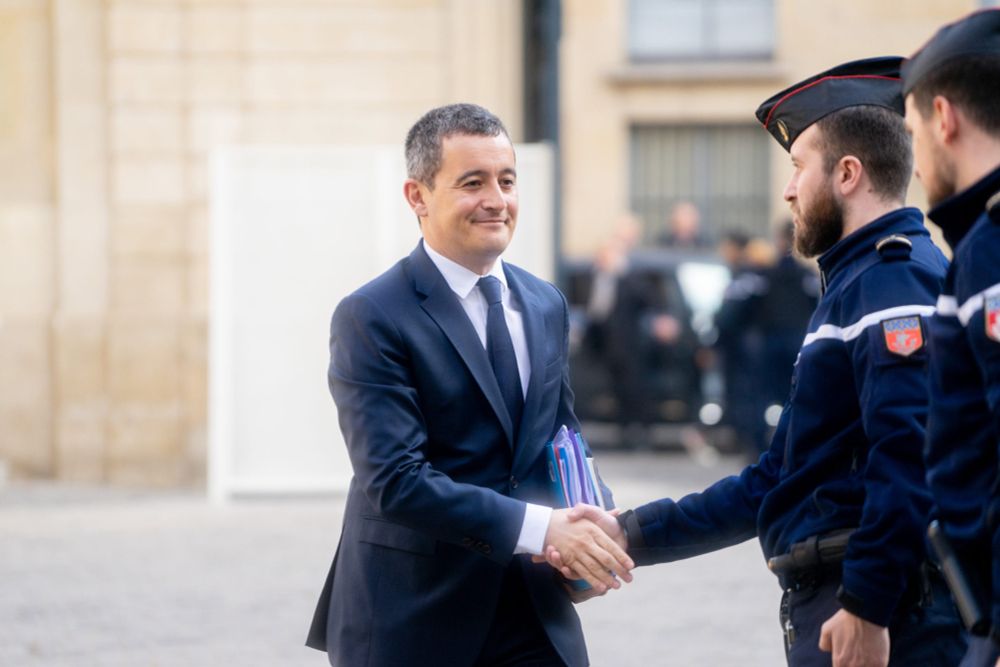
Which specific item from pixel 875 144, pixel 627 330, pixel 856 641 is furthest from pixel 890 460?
pixel 627 330

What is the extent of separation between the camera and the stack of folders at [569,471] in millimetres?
3854

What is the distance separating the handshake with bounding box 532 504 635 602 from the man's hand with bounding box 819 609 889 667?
613 millimetres

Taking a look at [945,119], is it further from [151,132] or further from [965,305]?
[151,132]

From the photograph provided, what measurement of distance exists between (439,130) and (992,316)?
147 centimetres

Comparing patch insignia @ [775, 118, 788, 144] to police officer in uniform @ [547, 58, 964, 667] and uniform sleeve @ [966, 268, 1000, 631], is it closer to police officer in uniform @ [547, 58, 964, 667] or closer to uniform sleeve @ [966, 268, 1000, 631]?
police officer in uniform @ [547, 58, 964, 667]

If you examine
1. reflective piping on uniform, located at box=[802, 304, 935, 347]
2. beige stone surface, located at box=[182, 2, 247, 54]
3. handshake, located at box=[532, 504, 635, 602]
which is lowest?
handshake, located at box=[532, 504, 635, 602]

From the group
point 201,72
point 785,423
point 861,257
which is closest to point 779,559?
point 785,423

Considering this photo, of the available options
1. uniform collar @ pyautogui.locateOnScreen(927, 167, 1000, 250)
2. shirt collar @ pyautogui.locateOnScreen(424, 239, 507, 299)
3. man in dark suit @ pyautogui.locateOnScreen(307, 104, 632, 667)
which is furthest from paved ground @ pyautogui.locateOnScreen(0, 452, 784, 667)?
uniform collar @ pyautogui.locateOnScreen(927, 167, 1000, 250)

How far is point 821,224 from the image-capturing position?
11.7ft

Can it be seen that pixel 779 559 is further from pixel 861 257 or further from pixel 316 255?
pixel 316 255

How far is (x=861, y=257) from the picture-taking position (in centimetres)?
349

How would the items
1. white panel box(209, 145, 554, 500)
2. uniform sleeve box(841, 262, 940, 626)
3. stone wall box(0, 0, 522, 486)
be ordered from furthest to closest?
stone wall box(0, 0, 522, 486)
white panel box(209, 145, 554, 500)
uniform sleeve box(841, 262, 940, 626)

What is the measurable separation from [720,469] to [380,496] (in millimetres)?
10447

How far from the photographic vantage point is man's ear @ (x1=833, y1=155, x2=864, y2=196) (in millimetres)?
3541
